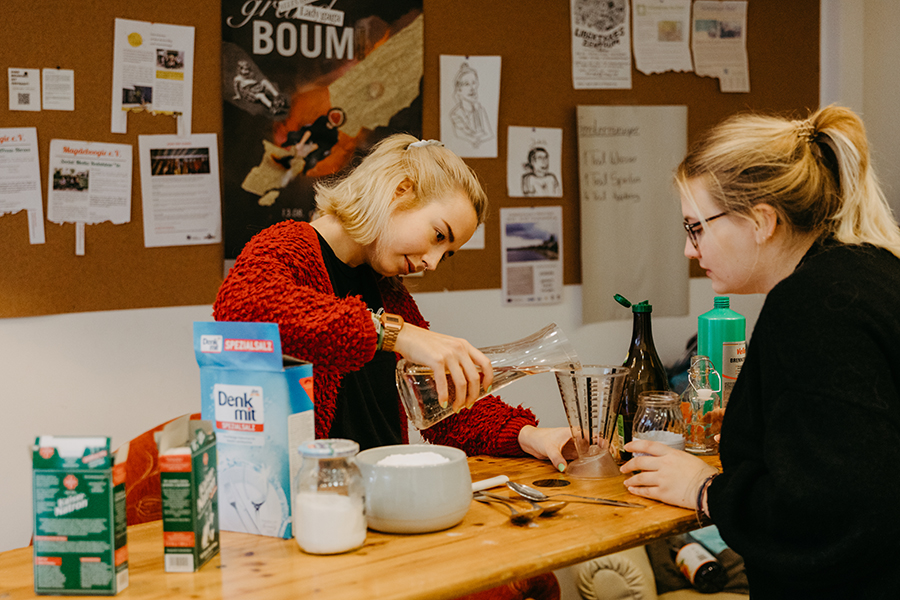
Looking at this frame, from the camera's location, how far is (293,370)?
0.94 metres

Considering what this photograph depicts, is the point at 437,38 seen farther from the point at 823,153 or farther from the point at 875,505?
the point at 875,505

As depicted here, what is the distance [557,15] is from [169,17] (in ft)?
4.03

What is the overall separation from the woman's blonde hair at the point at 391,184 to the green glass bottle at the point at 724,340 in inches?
22.5

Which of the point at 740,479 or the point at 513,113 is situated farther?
the point at 513,113

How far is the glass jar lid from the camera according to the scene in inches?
33.9

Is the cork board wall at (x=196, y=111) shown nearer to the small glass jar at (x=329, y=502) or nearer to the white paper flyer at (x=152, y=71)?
the white paper flyer at (x=152, y=71)

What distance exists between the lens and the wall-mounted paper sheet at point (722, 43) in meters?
2.75

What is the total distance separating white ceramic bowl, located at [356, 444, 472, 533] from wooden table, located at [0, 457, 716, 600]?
19 millimetres

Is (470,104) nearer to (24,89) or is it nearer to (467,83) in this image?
(467,83)

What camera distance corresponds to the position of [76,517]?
80 centimetres

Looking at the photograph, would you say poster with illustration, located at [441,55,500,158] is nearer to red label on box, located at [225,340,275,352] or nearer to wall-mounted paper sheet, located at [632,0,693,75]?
wall-mounted paper sheet, located at [632,0,693,75]

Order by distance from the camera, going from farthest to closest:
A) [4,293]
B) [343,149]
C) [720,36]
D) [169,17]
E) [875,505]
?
[720,36]
[343,149]
[169,17]
[4,293]
[875,505]

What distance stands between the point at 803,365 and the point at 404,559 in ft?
1.69

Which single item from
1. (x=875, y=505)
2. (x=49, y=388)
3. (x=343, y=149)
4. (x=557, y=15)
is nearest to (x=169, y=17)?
(x=343, y=149)
